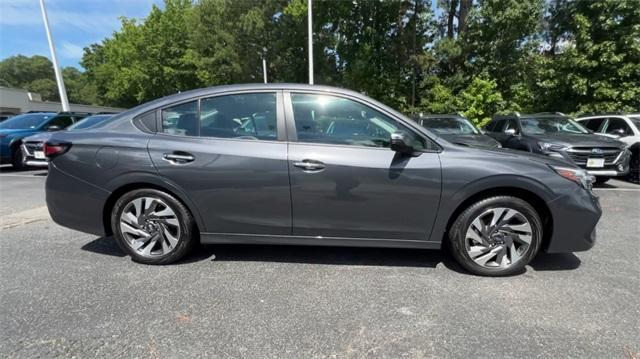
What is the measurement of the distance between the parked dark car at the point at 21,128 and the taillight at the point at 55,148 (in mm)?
7385

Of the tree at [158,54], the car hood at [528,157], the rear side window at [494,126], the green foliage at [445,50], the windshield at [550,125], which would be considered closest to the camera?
the car hood at [528,157]

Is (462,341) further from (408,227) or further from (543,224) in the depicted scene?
(543,224)

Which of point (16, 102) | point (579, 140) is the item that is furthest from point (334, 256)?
point (16, 102)

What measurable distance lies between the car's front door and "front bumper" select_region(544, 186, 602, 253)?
1.03 metres

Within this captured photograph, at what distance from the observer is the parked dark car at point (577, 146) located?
662 cm

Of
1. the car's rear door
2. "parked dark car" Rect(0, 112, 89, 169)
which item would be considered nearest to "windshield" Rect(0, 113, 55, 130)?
"parked dark car" Rect(0, 112, 89, 169)

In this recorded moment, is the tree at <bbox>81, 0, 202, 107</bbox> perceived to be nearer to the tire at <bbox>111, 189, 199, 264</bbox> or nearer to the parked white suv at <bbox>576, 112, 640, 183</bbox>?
the parked white suv at <bbox>576, 112, 640, 183</bbox>

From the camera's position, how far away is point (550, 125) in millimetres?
8039

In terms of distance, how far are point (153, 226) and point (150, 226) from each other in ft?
0.09

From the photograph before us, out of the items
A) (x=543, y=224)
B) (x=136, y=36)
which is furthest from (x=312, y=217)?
(x=136, y=36)

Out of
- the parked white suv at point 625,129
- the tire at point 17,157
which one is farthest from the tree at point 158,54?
the parked white suv at point 625,129

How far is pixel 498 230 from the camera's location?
9.84 ft

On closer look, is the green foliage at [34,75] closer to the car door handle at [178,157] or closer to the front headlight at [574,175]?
the car door handle at [178,157]

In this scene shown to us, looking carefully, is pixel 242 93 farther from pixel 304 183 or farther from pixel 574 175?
pixel 574 175
